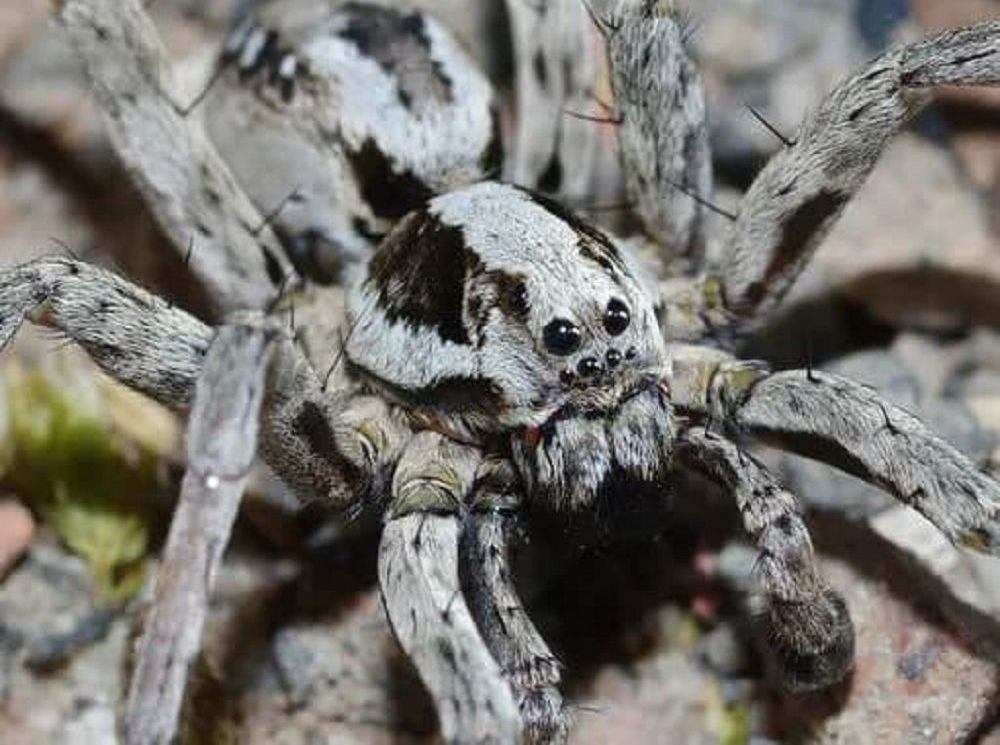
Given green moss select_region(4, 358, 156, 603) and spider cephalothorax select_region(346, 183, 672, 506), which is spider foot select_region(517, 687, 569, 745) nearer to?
spider cephalothorax select_region(346, 183, 672, 506)

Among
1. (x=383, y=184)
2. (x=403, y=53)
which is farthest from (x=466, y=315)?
(x=403, y=53)

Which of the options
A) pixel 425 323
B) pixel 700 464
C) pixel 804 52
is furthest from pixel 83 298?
pixel 804 52

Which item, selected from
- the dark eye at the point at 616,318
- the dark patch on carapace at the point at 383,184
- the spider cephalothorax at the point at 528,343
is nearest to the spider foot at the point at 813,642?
the spider cephalothorax at the point at 528,343

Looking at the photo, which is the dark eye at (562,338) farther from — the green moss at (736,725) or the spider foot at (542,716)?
the green moss at (736,725)

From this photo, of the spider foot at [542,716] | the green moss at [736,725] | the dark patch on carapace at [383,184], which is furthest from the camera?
the dark patch on carapace at [383,184]

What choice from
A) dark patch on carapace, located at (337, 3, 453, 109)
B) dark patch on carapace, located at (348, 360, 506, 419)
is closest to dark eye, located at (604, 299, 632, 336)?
dark patch on carapace, located at (348, 360, 506, 419)

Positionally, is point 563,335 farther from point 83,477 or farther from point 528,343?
point 83,477

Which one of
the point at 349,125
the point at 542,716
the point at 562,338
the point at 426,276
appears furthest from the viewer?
the point at 349,125
